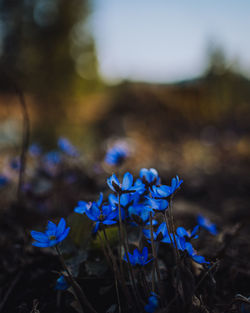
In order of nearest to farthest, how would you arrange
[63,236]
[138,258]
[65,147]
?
1. [63,236]
2. [138,258]
3. [65,147]

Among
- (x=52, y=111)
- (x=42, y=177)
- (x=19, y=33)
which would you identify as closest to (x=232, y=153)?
(x=42, y=177)

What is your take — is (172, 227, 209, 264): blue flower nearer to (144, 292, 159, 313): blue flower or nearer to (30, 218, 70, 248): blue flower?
(144, 292, 159, 313): blue flower

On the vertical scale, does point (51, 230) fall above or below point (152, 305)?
above

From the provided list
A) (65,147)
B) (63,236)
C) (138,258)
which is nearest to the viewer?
(63,236)

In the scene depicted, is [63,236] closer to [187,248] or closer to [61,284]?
[61,284]

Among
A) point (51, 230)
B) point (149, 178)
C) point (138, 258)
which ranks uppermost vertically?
point (149, 178)

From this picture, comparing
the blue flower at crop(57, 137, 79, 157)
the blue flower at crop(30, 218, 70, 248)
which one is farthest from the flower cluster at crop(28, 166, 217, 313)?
the blue flower at crop(57, 137, 79, 157)

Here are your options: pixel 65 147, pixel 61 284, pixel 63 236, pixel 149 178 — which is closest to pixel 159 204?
pixel 149 178

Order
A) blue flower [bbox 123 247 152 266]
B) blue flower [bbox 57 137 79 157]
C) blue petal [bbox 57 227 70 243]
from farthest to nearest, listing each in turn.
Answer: blue flower [bbox 57 137 79 157]
blue flower [bbox 123 247 152 266]
blue petal [bbox 57 227 70 243]

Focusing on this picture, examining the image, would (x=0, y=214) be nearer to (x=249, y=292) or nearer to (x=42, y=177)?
(x=42, y=177)

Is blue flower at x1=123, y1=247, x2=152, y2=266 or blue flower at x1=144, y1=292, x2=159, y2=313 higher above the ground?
blue flower at x1=123, y1=247, x2=152, y2=266

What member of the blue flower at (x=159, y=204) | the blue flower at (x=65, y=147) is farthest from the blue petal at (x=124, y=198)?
the blue flower at (x=65, y=147)
